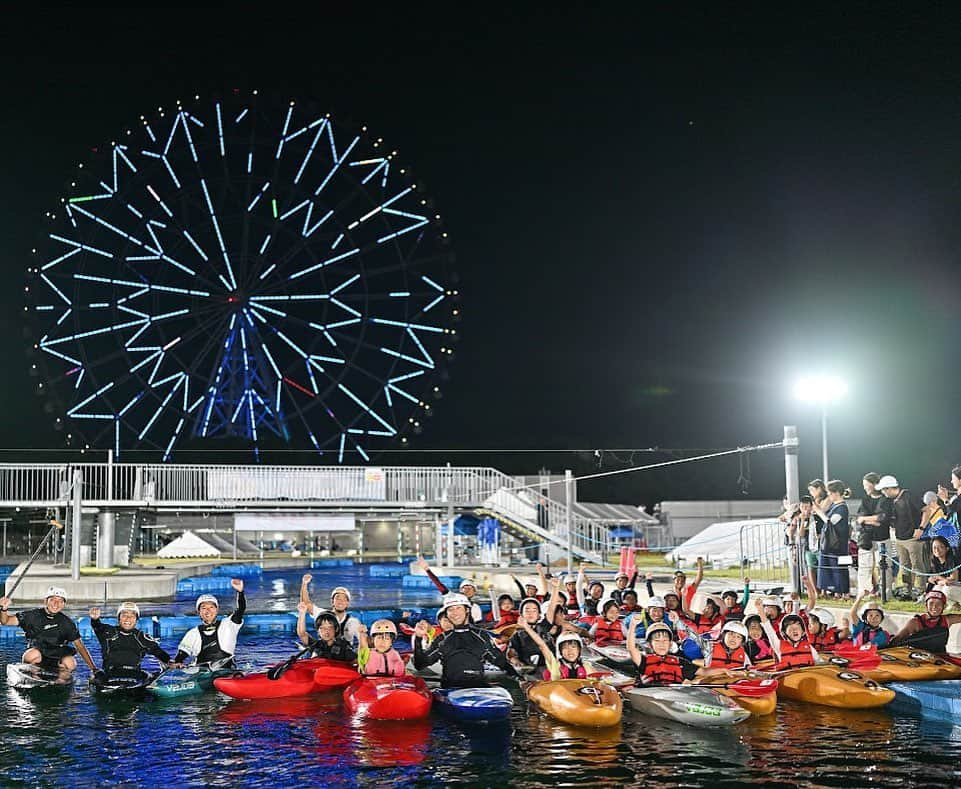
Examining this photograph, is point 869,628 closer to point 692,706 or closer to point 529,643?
point 692,706

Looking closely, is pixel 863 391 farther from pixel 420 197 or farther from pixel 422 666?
pixel 422 666

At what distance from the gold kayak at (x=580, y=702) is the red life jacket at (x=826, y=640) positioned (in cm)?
360

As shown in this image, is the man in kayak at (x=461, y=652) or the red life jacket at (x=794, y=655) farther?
the red life jacket at (x=794, y=655)

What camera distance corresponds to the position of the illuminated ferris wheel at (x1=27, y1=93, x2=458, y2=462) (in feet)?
111

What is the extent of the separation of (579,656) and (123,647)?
5835 mm

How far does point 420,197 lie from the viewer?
34.8m

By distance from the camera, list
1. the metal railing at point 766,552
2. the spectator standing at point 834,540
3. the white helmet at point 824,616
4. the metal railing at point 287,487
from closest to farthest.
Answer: the white helmet at point 824,616 < the spectator standing at point 834,540 < the metal railing at point 766,552 < the metal railing at point 287,487

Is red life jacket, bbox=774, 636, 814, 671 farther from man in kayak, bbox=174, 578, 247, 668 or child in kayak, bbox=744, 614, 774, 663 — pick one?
man in kayak, bbox=174, 578, 247, 668

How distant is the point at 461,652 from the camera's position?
13.2 metres

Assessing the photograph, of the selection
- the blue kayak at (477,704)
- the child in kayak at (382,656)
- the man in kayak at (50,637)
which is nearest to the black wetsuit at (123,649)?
the man in kayak at (50,637)

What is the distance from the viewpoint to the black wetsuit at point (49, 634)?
48.0 ft

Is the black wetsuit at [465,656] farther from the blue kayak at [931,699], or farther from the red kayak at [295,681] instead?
the blue kayak at [931,699]

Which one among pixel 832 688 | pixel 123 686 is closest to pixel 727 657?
pixel 832 688

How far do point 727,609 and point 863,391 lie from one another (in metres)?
43.0
